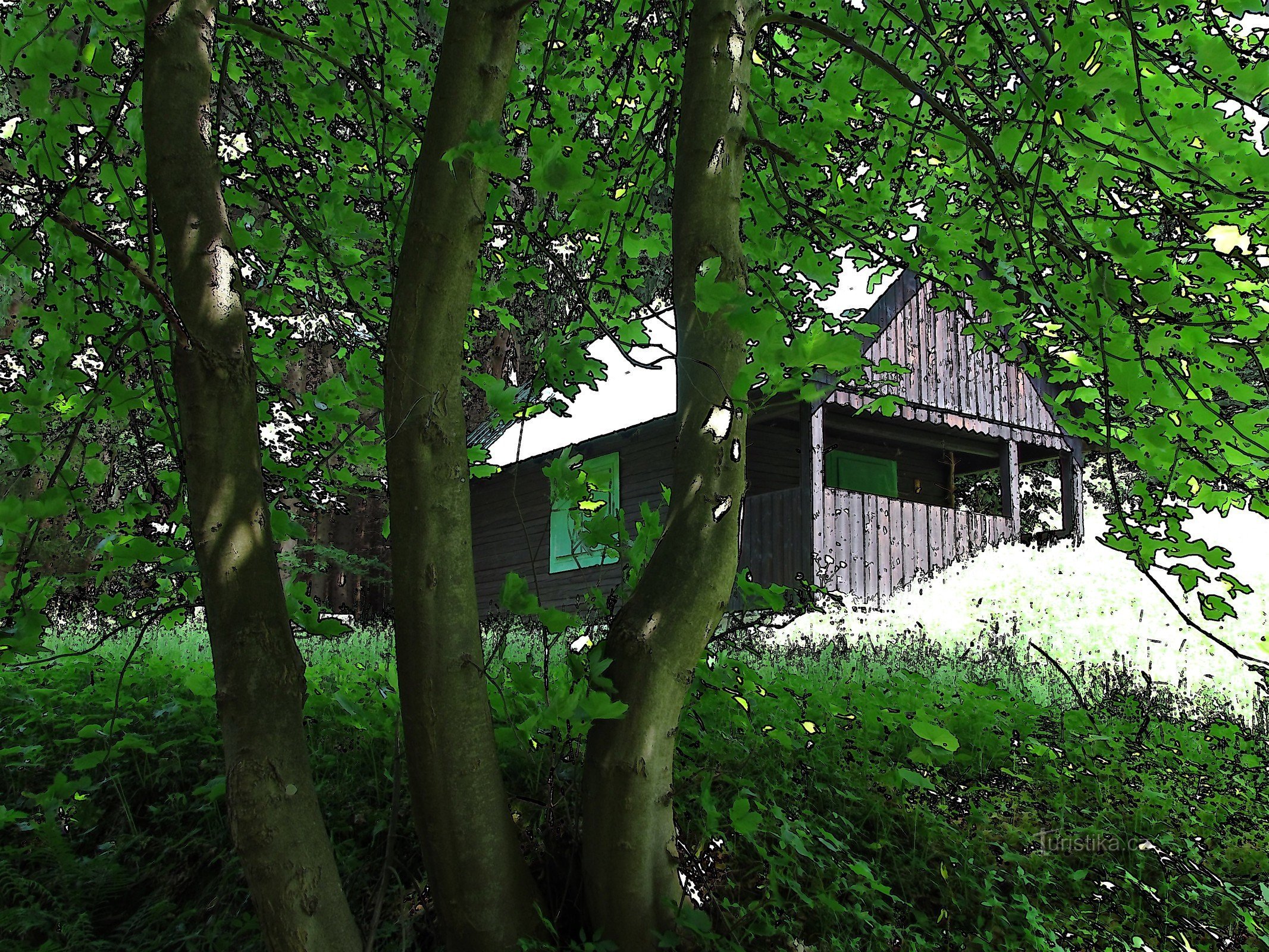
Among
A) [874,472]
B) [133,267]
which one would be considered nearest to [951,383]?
[874,472]

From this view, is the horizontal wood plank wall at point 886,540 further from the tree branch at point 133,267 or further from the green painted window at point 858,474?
the tree branch at point 133,267

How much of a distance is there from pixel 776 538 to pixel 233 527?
1048 centimetres

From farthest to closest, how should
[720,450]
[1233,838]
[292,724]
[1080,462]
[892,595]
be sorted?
1. [1080,462]
2. [892,595]
3. [1233,838]
4. [720,450]
5. [292,724]

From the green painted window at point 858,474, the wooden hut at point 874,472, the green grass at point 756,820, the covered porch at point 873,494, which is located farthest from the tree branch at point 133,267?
the green painted window at point 858,474

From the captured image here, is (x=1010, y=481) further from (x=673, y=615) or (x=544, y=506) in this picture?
Answer: (x=673, y=615)

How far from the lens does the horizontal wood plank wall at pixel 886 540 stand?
39.2 feet

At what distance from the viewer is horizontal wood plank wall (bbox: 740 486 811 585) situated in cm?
1180

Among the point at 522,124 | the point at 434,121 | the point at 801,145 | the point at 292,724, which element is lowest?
the point at 292,724

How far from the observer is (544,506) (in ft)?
54.7

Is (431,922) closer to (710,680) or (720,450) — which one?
(710,680)

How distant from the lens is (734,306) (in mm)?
1842

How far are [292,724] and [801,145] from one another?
9.55 ft

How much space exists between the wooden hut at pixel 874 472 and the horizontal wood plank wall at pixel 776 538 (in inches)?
0.7

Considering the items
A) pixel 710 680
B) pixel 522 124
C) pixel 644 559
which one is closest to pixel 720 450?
pixel 644 559
